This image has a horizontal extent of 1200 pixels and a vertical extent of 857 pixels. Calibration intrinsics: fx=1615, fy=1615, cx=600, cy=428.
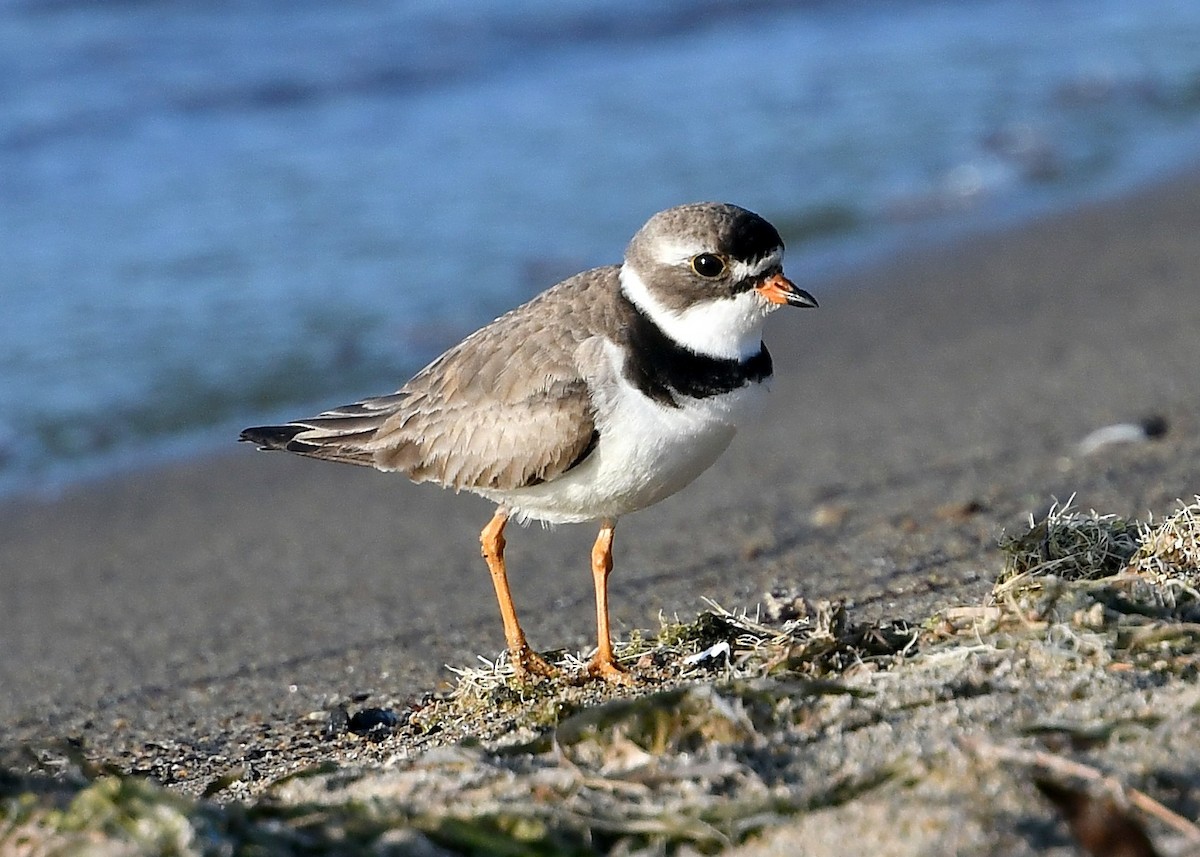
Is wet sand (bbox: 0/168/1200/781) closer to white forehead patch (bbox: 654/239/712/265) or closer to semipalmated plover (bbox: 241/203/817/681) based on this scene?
semipalmated plover (bbox: 241/203/817/681)

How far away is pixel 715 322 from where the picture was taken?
178 inches

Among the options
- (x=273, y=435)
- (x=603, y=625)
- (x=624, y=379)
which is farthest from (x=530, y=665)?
(x=273, y=435)

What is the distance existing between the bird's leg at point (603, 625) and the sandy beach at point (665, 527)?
0.43 metres

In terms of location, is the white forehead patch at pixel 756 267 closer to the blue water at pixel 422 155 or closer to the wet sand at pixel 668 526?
the wet sand at pixel 668 526

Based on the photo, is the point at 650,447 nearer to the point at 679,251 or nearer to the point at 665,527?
the point at 679,251

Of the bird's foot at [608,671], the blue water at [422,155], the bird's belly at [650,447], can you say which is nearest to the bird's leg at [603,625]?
the bird's foot at [608,671]

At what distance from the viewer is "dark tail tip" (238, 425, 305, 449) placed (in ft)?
17.7

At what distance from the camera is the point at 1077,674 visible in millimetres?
3285

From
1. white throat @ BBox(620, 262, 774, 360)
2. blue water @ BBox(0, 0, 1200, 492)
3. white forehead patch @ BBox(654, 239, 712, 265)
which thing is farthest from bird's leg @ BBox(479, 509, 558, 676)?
blue water @ BBox(0, 0, 1200, 492)

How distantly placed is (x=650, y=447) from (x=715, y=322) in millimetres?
422

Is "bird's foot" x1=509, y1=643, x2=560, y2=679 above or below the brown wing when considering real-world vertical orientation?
below

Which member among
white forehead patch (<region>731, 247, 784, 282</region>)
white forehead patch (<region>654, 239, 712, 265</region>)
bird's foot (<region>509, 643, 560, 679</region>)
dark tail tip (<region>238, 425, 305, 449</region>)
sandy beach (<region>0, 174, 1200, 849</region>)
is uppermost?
white forehead patch (<region>654, 239, 712, 265</region>)

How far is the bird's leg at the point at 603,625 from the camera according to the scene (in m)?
4.30

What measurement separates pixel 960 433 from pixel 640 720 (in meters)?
4.28
